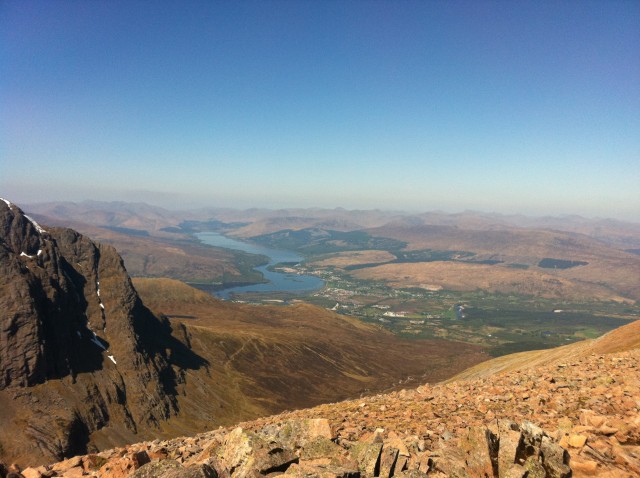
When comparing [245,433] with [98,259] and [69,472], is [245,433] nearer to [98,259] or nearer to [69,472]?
[69,472]

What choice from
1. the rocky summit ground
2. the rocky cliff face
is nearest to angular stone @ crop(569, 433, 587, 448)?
the rocky summit ground

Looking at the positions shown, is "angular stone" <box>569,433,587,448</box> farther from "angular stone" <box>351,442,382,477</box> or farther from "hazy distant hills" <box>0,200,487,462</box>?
"hazy distant hills" <box>0,200,487,462</box>

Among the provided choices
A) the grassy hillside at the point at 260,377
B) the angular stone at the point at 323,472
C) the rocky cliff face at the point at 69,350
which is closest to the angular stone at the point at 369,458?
the angular stone at the point at 323,472

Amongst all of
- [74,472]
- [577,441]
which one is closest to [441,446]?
[577,441]

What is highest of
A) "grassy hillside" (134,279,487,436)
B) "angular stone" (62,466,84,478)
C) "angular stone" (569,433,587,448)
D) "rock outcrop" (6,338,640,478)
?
"angular stone" (569,433,587,448)

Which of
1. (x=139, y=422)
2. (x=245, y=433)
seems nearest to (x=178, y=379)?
(x=139, y=422)

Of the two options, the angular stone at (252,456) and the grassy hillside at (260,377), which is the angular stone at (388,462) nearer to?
the angular stone at (252,456)

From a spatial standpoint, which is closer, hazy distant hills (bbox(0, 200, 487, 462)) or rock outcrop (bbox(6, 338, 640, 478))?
rock outcrop (bbox(6, 338, 640, 478))
